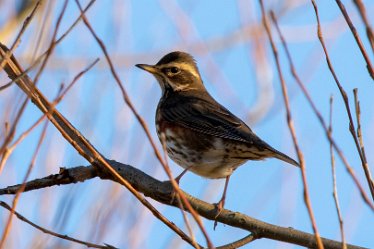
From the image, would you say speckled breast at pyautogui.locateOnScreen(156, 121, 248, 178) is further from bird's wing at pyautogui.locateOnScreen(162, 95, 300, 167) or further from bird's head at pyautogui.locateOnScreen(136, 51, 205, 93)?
bird's head at pyautogui.locateOnScreen(136, 51, 205, 93)

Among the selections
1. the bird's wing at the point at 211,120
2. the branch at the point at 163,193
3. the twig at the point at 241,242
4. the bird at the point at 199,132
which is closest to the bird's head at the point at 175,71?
the bird at the point at 199,132

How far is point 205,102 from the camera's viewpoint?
26.1 feet

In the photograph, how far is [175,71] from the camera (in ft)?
27.7

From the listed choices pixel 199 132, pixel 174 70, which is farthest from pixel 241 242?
pixel 174 70

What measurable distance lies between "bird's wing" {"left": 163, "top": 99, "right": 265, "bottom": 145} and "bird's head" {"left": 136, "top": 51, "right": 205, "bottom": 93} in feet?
1.99

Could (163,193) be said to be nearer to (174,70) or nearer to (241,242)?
(241,242)

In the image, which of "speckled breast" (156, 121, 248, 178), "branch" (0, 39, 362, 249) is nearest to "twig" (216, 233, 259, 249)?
"branch" (0, 39, 362, 249)

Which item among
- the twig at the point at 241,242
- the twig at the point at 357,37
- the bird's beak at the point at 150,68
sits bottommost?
the twig at the point at 241,242

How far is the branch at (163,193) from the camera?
4832 millimetres

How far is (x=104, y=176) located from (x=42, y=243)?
2.42 ft

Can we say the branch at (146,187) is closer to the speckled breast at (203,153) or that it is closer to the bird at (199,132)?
the bird at (199,132)

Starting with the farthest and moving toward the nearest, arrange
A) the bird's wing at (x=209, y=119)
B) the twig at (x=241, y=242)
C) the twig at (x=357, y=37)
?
the bird's wing at (x=209, y=119)
the twig at (x=241, y=242)
the twig at (x=357, y=37)

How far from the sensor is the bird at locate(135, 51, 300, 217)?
6.48 metres

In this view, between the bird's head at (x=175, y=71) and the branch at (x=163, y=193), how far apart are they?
2.96 metres
